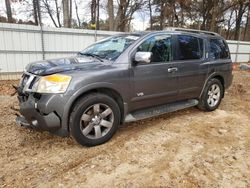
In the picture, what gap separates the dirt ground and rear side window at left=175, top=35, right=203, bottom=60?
1327mm

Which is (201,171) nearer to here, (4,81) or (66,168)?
(66,168)

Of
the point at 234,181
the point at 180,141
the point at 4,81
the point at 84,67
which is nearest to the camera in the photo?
the point at 234,181

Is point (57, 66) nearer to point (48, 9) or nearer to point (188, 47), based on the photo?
point (188, 47)

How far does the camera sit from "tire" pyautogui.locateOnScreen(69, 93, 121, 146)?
341cm

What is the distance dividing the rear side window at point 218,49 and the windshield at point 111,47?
2.14m

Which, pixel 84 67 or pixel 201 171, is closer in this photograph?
pixel 201 171

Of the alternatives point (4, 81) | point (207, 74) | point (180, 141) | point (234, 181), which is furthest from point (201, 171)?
point (4, 81)

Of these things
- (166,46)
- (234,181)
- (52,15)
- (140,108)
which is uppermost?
(52,15)

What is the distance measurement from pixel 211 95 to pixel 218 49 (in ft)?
3.61

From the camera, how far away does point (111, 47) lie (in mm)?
4328

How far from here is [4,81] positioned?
29.0ft

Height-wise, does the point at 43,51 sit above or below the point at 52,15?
below

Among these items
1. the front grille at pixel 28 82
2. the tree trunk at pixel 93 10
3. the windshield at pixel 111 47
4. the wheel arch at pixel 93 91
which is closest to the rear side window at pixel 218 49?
the windshield at pixel 111 47

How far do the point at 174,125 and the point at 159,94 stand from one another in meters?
0.73
